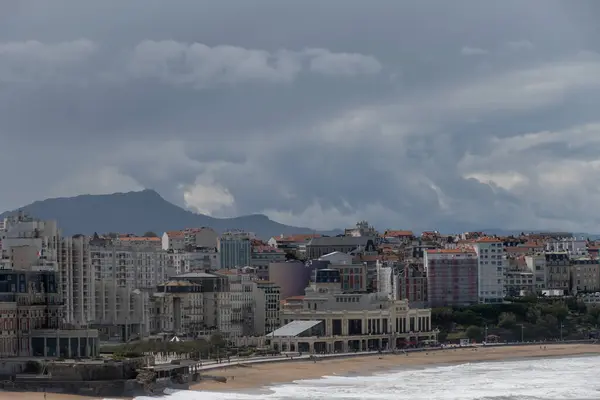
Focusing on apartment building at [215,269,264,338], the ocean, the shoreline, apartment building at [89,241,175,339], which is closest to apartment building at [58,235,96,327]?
apartment building at [89,241,175,339]

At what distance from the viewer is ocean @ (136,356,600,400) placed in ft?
352

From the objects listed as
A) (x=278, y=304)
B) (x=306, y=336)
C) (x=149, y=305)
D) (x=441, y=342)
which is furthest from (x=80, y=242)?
(x=441, y=342)

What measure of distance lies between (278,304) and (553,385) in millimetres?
68691

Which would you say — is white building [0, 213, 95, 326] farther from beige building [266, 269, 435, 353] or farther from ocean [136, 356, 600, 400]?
ocean [136, 356, 600, 400]

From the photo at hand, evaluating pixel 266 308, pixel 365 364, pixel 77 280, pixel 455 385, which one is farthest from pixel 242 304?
pixel 455 385

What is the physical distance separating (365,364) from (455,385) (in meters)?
27.4

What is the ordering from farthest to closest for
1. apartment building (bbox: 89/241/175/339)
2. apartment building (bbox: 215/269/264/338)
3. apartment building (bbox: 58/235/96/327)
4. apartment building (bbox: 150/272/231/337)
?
1. apartment building (bbox: 215/269/264/338)
2. apartment building (bbox: 150/272/231/337)
3. apartment building (bbox: 89/241/175/339)
4. apartment building (bbox: 58/235/96/327)

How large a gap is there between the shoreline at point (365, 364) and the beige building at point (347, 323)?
7.13 m

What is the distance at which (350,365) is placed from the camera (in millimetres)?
143625

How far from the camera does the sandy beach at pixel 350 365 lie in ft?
372

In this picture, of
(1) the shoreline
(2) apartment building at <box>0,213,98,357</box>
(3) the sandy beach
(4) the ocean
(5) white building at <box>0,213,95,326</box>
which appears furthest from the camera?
(5) white building at <box>0,213,95,326</box>

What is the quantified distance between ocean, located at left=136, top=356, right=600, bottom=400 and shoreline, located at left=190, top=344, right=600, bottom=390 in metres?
2.57

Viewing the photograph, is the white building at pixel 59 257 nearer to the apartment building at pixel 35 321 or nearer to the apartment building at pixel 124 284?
the apartment building at pixel 124 284

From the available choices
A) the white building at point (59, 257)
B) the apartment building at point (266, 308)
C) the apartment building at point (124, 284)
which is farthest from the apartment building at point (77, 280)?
the apartment building at point (266, 308)
